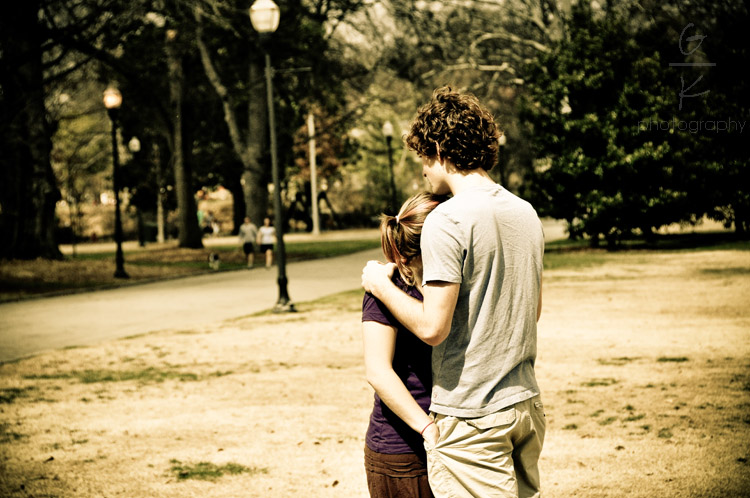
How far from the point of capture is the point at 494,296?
7.89 feet

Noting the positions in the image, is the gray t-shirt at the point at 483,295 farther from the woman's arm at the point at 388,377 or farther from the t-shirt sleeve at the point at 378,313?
the t-shirt sleeve at the point at 378,313

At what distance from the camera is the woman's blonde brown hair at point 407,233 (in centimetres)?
251

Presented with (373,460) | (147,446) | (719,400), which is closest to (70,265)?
(147,446)

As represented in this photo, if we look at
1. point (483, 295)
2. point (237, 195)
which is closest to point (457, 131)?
point (483, 295)

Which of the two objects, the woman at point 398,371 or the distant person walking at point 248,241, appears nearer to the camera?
the woman at point 398,371

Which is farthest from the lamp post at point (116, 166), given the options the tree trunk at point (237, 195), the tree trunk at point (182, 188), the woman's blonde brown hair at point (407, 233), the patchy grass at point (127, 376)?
the tree trunk at point (237, 195)

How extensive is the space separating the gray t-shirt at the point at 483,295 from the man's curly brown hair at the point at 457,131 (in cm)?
11

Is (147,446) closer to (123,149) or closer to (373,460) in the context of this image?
(373,460)

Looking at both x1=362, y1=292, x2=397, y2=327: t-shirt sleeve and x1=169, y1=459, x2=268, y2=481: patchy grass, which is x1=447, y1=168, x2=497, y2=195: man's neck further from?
x1=169, y1=459, x2=268, y2=481: patchy grass

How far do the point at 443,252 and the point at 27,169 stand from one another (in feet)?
85.1

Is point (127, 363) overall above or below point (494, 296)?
below

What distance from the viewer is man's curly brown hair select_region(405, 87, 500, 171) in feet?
7.88

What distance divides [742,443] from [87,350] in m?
8.29

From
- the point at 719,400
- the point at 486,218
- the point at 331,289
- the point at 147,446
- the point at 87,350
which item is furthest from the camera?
the point at 331,289
